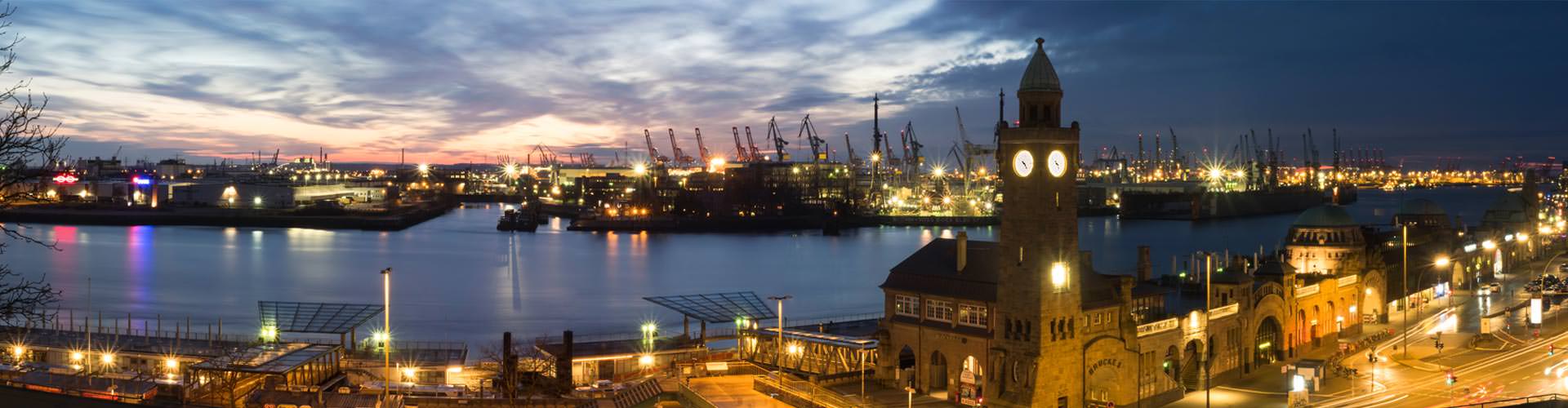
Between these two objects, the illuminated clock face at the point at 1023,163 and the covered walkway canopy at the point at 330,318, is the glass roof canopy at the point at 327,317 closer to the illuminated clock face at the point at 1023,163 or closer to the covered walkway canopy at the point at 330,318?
the covered walkway canopy at the point at 330,318

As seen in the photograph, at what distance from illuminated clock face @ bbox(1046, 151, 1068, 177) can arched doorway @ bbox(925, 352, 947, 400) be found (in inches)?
184

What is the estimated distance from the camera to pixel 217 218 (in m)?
114

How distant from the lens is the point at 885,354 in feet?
82.4

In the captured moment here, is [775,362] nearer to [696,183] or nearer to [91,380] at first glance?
[91,380]

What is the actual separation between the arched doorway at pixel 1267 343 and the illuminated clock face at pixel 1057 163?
9921 mm

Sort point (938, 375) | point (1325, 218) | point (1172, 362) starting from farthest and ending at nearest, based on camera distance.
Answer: point (1325, 218), point (1172, 362), point (938, 375)

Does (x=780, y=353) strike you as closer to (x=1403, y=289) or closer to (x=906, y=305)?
(x=906, y=305)

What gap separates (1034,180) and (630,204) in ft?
366

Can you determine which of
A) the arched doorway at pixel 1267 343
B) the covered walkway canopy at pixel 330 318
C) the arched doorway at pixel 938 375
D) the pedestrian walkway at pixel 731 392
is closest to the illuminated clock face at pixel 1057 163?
the arched doorway at pixel 938 375

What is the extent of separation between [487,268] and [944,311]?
50.1 metres

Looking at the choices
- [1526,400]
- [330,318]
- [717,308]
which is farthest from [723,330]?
[1526,400]

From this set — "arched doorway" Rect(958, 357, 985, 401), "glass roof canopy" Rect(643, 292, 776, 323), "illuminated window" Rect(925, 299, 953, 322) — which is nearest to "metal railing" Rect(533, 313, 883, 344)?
"glass roof canopy" Rect(643, 292, 776, 323)

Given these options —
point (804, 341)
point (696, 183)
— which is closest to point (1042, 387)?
point (804, 341)

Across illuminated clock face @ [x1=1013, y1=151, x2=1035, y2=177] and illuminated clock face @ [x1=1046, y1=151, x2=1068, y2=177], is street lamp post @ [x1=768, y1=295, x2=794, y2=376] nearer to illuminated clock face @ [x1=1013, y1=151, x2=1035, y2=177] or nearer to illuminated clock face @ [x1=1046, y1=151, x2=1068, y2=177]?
illuminated clock face @ [x1=1013, y1=151, x2=1035, y2=177]
